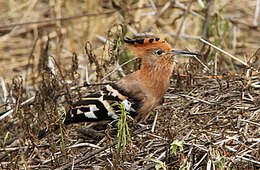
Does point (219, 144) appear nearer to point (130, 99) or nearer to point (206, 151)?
point (206, 151)

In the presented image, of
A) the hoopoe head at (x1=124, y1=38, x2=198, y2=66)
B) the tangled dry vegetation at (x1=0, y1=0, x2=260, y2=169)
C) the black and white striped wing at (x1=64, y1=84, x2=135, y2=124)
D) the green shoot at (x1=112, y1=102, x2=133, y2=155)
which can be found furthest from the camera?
the hoopoe head at (x1=124, y1=38, x2=198, y2=66)

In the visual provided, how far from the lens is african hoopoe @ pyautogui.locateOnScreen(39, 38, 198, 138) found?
136 inches

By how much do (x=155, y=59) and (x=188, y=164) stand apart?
1.29 m

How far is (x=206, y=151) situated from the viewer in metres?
2.82

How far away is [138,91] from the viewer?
3.55m

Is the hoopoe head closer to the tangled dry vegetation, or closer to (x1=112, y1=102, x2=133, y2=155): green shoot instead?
the tangled dry vegetation

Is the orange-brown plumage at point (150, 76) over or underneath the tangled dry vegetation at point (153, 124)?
over

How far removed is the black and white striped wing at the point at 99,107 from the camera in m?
3.43

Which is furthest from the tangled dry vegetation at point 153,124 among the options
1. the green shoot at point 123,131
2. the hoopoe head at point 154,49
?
the hoopoe head at point 154,49

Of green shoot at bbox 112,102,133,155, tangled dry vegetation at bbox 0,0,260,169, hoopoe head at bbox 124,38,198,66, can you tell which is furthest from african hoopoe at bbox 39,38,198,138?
green shoot at bbox 112,102,133,155

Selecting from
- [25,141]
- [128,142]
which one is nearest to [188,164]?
[128,142]

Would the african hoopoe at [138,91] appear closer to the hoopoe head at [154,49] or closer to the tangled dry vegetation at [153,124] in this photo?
the hoopoe head at [154,49]

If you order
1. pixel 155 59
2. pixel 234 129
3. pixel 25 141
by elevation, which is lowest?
pixel 25 141

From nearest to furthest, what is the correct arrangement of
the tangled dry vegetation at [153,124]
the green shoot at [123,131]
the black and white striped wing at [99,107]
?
the green shoot at [123,131], the tangled dry vegetation at [153,124], the black and white striped wing at [99,107]
